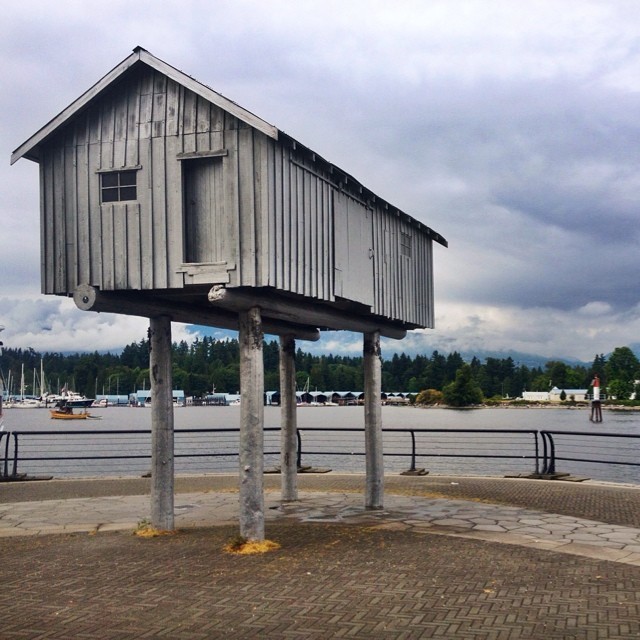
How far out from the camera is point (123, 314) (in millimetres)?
11492

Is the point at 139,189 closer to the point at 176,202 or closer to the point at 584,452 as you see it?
the point at 176,202

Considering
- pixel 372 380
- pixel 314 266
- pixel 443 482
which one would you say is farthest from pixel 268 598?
pixel 443 482

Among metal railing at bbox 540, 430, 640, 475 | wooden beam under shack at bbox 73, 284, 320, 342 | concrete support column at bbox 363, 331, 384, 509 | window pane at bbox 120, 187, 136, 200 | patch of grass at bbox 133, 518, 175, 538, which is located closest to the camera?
wooden beam under shack at bbox 73, 284, 320, 342

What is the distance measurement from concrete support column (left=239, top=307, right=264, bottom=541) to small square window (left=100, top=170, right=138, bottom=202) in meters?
2.57

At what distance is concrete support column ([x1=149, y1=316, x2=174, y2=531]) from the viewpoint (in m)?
11.5

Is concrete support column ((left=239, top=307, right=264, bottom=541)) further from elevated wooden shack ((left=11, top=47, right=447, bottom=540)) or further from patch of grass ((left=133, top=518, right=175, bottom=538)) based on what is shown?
patch of grass ((left=133, top=518, right=175, bottom=538))

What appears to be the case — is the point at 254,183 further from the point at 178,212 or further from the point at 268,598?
the point at 268,598

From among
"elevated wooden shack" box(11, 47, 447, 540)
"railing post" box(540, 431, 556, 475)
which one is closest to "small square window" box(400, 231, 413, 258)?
"elevated wooden shack" box(11, 47, 447, 540)

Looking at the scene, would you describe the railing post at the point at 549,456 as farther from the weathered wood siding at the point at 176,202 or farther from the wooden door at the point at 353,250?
the weathered wood siding at the point at 176,202

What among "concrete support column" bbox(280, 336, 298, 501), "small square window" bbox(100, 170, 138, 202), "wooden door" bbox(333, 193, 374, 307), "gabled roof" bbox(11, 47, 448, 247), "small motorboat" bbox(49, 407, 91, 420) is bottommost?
"small motorboat" bbox(49, 407, 91, 420)

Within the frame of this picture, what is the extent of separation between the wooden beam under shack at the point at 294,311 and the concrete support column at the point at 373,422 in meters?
0.37

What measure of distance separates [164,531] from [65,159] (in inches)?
217

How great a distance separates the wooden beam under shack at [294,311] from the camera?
1027cm

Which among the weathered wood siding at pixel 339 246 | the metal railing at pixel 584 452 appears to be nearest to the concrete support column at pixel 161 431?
the weathered wood siding at pixel 339 246
